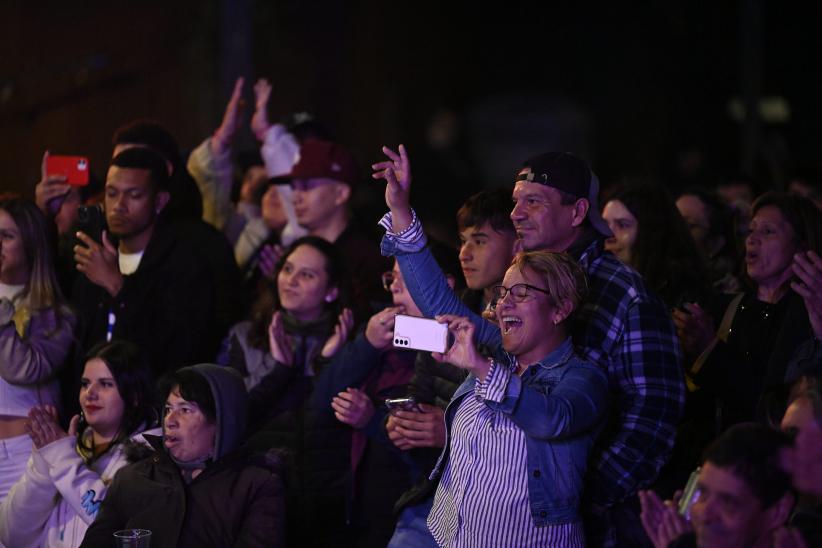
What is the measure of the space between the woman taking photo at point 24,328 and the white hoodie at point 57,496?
0.38 metres

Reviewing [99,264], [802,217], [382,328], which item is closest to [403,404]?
[382,328]

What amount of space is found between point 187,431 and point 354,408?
612mm

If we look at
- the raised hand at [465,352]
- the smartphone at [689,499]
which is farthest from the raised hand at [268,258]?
the smartphone at [689,499]

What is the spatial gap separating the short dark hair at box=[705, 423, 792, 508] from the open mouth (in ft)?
2.60

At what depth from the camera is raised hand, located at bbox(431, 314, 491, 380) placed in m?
3.57

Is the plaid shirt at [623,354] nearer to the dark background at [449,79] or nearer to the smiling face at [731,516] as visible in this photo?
the smiling face at [731,516]

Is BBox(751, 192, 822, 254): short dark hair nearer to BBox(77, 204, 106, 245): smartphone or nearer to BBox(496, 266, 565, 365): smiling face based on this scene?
BBox(496, 266, 565, 365): smiling face

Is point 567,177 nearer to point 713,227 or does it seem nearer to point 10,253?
point 713,227

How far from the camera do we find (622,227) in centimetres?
538

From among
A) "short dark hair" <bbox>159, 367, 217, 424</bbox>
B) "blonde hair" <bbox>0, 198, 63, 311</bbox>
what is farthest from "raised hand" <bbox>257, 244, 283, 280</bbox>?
"short dark hair" <bbox>159, 367, 217, 424</bbox>

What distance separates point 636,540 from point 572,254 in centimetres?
95

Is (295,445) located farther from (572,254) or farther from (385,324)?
(572,254)

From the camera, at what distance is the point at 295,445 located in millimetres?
5137

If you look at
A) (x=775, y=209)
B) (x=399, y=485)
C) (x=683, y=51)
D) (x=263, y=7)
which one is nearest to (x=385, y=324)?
(x=399, y=485)
